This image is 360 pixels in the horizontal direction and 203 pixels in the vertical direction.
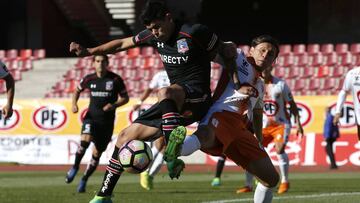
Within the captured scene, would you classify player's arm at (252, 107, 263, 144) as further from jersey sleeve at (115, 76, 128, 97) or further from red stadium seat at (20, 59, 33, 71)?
red stadium seat at (20, 59, 33, 71)

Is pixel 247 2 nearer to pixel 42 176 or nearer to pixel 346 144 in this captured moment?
pixel 346 144

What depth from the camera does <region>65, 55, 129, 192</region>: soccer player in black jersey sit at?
14.3 m

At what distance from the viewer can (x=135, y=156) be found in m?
7.62

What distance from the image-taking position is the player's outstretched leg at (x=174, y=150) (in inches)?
285

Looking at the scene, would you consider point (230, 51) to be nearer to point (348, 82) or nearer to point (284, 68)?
point (348, 82)

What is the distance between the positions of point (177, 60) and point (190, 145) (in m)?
1.24

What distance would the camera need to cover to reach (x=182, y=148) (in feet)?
24.1

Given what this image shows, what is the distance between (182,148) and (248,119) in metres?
1.38

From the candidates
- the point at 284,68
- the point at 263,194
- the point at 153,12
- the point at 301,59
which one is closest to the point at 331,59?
the point at 301,59

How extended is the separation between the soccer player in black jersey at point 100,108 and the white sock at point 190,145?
673cm

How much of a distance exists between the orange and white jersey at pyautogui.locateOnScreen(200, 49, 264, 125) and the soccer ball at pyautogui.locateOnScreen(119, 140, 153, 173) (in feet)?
2.17

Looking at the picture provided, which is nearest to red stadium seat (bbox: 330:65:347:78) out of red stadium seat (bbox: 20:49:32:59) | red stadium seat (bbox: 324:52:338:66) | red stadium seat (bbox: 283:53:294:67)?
red stadium seat (bbox: 324:52:338:66)

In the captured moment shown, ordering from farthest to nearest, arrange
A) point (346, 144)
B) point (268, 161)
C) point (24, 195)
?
point (346, 144), point (24, 195), point (268, 161)

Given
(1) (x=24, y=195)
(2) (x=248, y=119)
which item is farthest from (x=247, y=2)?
(2) (x=248, y=119)
